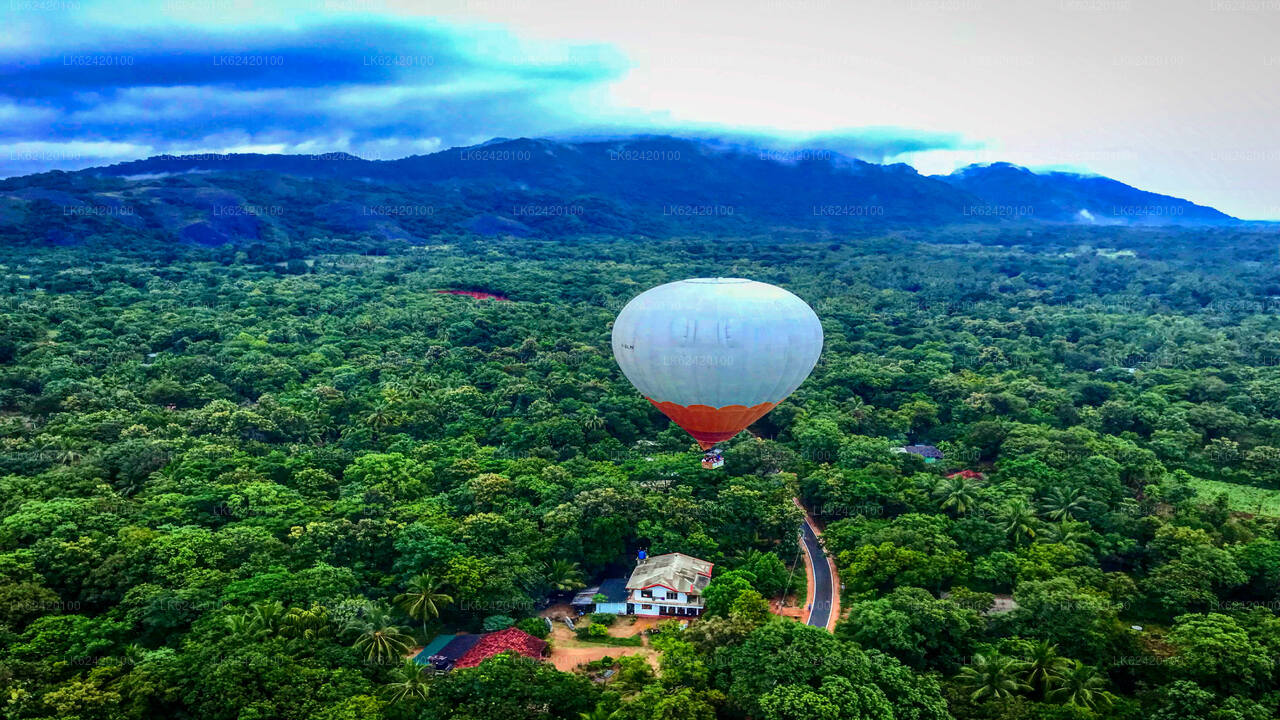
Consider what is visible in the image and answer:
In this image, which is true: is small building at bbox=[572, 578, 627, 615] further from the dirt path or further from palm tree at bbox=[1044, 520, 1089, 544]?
palm tree at bbox=[1044, 520, 1089, 544]

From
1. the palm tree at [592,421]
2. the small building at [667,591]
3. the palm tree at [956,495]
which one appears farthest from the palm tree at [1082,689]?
the palm tree at [592,421]

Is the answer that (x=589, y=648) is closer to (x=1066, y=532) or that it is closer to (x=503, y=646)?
(x=503, y=646)

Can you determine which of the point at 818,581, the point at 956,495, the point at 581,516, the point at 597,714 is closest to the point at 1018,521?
the point at 956,495

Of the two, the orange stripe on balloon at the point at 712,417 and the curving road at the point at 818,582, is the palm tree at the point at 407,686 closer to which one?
the orange stripe on balloon at the point at 712,417

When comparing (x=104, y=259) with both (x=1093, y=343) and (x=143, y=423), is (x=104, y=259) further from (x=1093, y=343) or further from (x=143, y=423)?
(x=1093, y=343)

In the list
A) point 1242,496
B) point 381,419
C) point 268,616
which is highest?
point 381,419
